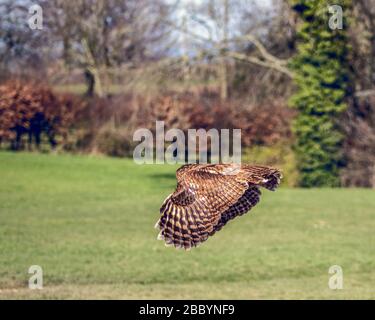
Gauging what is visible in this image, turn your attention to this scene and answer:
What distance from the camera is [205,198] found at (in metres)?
6.57

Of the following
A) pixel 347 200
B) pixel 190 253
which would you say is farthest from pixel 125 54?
pixel 190 253

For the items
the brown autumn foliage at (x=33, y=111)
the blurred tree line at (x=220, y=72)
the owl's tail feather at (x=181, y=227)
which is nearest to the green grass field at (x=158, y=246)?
the blurred tree line at (x=220, y=72)

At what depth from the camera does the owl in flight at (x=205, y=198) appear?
643 centimetres

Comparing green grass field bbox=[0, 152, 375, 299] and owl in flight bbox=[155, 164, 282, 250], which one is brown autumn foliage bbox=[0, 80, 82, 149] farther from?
owl in flight bbox=[155, 164, 282, 250]

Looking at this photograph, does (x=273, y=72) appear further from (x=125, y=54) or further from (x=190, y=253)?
(x=190, y=253)

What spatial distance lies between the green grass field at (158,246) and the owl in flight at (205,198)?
6437 mm

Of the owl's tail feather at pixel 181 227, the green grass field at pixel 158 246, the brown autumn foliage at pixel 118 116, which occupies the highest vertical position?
the brown autumn foliage at pixel 118 116

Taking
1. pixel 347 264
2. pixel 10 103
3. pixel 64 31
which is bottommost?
pixel 347 264

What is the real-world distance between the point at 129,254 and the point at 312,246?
13.7 feet

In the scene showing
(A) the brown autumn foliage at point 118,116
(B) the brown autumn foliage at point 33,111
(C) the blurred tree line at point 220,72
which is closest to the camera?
(C) the blurred tree line at point 220,72

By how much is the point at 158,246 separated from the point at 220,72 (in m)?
21.5

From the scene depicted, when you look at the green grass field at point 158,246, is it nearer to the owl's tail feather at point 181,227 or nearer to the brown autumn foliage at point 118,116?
the brown autumn foliage at point 118,116

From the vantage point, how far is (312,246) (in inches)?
771

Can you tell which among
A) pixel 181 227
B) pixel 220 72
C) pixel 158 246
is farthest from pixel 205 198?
pixel 220 72
